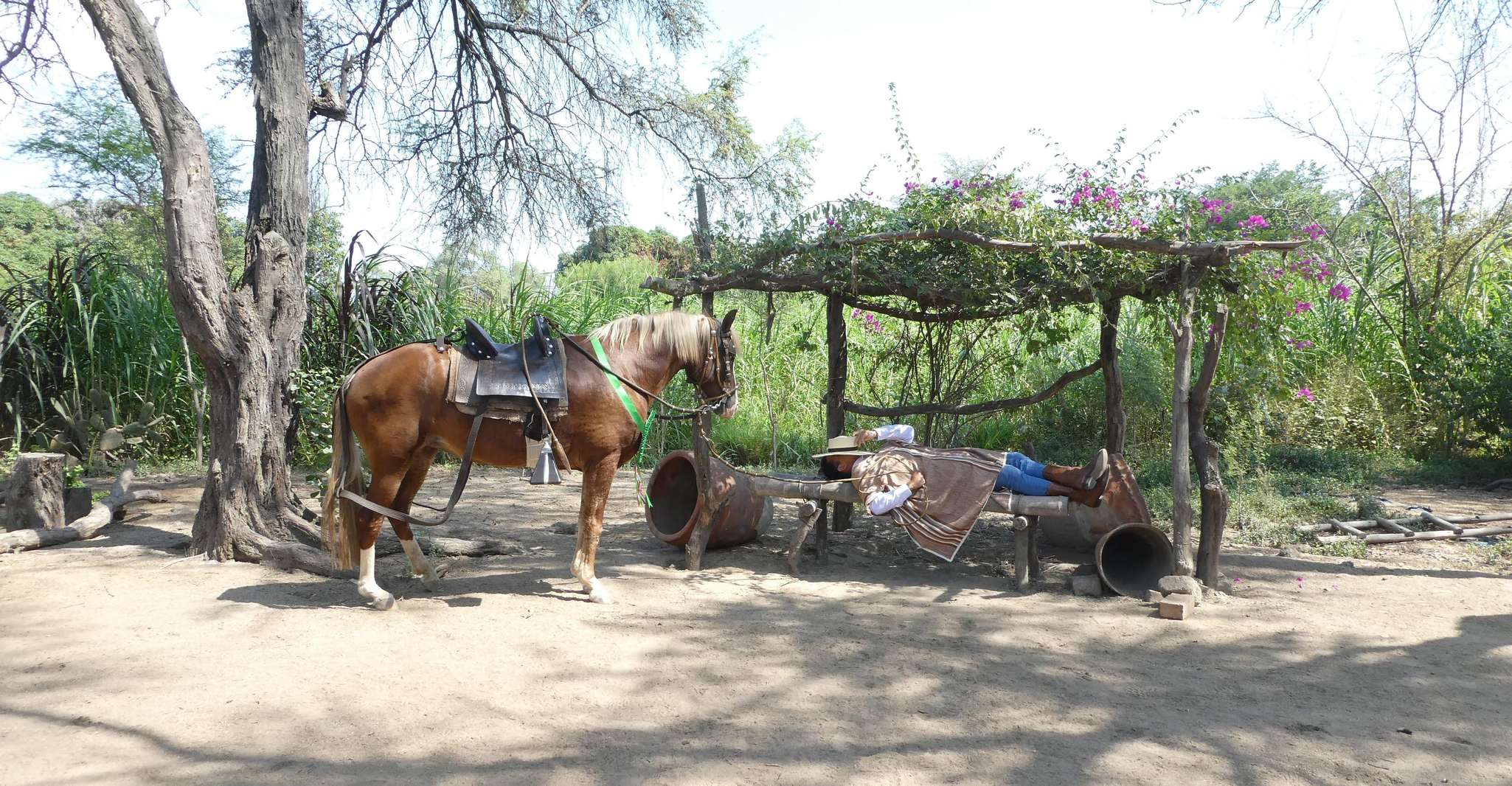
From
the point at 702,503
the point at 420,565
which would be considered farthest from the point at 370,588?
the point at 702,503

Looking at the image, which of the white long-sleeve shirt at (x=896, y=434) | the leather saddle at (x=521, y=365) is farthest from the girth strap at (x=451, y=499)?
the white long-sleeve shirt at (x=896, y=434)

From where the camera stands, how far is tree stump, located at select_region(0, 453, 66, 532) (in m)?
5.55

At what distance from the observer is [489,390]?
4.26 meters

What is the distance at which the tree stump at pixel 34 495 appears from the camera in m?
5.55

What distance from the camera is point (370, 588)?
14.1 feet

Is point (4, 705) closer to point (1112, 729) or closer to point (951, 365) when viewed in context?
point (1112, 729)

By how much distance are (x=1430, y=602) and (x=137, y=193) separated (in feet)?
65.8

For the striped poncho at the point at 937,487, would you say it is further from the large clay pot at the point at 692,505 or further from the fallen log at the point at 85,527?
the fallen log at the point at 85,527

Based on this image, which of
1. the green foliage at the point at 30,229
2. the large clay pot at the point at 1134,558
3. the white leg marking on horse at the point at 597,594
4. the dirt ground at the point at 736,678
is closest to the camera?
the dirt ground at the point at 736,678

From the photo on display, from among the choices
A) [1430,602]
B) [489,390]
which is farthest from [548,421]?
[1430,602]

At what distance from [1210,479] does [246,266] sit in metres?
5.90

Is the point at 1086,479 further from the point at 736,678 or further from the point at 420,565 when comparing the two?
the point at 420,565

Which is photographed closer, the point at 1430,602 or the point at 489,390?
the point at 489,390

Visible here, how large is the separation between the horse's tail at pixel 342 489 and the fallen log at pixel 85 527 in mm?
2490
